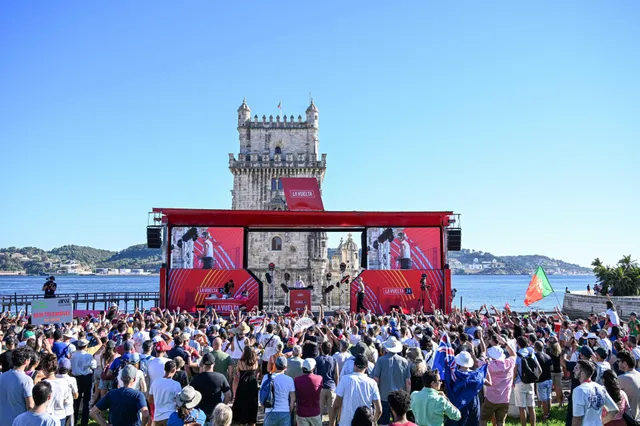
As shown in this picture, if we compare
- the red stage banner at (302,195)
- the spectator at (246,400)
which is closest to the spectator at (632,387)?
the spectator at (246,400)

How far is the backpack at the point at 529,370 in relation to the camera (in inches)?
426

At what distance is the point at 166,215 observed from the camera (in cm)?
3086

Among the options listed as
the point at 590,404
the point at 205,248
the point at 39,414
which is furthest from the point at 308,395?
the point at 205,248

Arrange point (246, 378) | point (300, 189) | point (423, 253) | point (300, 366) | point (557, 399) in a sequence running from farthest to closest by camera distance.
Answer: point (300, 189) < point (423, 253) < point (557, 399) < point (300, 366) < point (246, 378)

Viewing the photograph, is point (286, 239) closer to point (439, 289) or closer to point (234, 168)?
point (234, 168)

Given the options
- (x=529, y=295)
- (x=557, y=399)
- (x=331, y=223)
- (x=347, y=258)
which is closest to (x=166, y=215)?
(x=331, y=223)

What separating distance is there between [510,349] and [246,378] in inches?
181

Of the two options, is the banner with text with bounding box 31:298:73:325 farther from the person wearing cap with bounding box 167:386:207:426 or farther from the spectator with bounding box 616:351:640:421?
the spectator with bounding box 616:351:640:421

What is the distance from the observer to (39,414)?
6547 millimetres

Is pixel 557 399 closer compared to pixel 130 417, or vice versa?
pixel 130 417

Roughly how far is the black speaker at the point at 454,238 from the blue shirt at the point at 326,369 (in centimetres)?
2260

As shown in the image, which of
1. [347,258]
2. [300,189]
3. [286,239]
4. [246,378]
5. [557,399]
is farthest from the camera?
[347,258]

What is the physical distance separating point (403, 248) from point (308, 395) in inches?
973

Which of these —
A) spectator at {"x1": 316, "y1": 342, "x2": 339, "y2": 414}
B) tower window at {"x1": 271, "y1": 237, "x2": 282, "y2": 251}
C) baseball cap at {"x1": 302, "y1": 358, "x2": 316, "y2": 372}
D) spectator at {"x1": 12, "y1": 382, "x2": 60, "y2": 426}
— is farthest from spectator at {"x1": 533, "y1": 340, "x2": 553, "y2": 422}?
tower window at {"x1": 271, "y1": 237, "x2": 282, "y2": 251}
